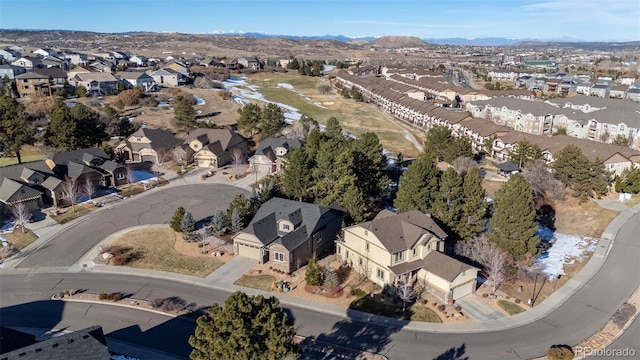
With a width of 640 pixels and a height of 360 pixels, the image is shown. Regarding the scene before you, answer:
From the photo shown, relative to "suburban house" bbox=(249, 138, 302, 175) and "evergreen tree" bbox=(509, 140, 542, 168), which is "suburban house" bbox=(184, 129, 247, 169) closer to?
"suburban house" bbox=(249, 138, 302, 175)

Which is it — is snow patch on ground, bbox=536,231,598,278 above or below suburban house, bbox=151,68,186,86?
below

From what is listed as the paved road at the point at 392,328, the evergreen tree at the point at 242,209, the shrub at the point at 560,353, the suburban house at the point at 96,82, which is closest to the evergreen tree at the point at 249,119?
the evergreen tree at the point at 242,209

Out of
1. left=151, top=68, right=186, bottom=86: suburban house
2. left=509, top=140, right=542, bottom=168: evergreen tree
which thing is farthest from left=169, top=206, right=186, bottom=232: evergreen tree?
left=151, top=68, right=186, bottom=86: suburban house

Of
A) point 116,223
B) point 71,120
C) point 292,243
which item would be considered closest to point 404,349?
point 292,243

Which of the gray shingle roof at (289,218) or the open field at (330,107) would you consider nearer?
the gray shingle roof at (289,218)

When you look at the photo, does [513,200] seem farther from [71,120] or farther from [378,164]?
[71,120]

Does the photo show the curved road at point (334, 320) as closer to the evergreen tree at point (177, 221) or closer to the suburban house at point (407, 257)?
the suburban house at point (407, 257)

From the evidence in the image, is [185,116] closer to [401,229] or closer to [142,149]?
[142,149]
